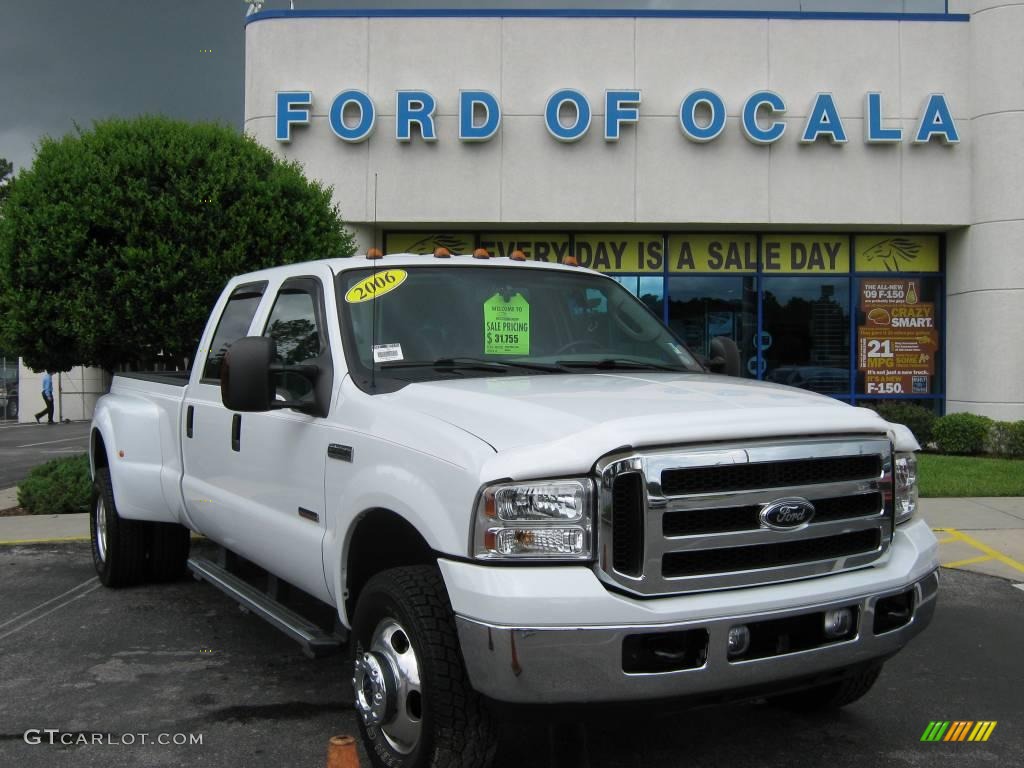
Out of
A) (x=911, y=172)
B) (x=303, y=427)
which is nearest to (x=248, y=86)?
(x=911, y=172)

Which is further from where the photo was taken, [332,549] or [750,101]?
[750,101]

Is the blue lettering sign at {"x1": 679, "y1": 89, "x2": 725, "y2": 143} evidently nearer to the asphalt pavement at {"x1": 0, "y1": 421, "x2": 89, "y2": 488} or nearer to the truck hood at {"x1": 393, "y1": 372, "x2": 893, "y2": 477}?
the asphalt pavement at {"x1": 0, "y1": 421, "x2": 89, "y2": 488}

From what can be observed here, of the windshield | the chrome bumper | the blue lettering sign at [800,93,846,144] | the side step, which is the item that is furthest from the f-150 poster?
the chrome bumper

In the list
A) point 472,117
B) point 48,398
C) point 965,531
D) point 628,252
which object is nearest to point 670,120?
point 628,252

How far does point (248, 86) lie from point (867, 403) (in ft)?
39.0

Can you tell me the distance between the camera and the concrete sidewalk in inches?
295

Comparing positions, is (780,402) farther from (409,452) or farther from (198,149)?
(198,149)

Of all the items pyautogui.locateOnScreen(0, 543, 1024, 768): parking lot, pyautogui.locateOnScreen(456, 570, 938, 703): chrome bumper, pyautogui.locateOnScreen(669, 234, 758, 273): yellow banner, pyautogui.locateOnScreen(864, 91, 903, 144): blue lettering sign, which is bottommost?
pyautogui.locateOnScreen(0, 543, 1024, 768): parking lot

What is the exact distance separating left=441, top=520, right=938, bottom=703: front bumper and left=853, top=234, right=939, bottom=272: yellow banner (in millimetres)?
15240

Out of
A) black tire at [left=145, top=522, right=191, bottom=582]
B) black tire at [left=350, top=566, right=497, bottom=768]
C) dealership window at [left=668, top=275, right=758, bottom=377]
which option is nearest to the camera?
black tire at [left=350, top=566, right=497, bottom=768]

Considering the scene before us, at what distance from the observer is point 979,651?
533cm

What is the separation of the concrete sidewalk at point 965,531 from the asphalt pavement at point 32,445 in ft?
14.8

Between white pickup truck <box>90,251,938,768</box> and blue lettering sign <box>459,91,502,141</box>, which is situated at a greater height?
blue lettering sign <box>459,91,502,141</box>

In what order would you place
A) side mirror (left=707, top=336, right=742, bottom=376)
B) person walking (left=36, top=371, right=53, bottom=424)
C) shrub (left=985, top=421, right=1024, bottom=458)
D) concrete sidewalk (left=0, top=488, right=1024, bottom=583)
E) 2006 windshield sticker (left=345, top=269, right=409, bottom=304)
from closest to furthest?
2006 windshield sticker (left=345, top=269, right=409, bottom=304)
side mirror (left=707, top=336, right=742, bottom=376)
concrete sidewalk (left=0, top=488, right=1024, bottom=583)
shrub (left=985, top=421, right=1024, bottom=458)
person walking (left=36, top=371, right=53, bottom=424)
